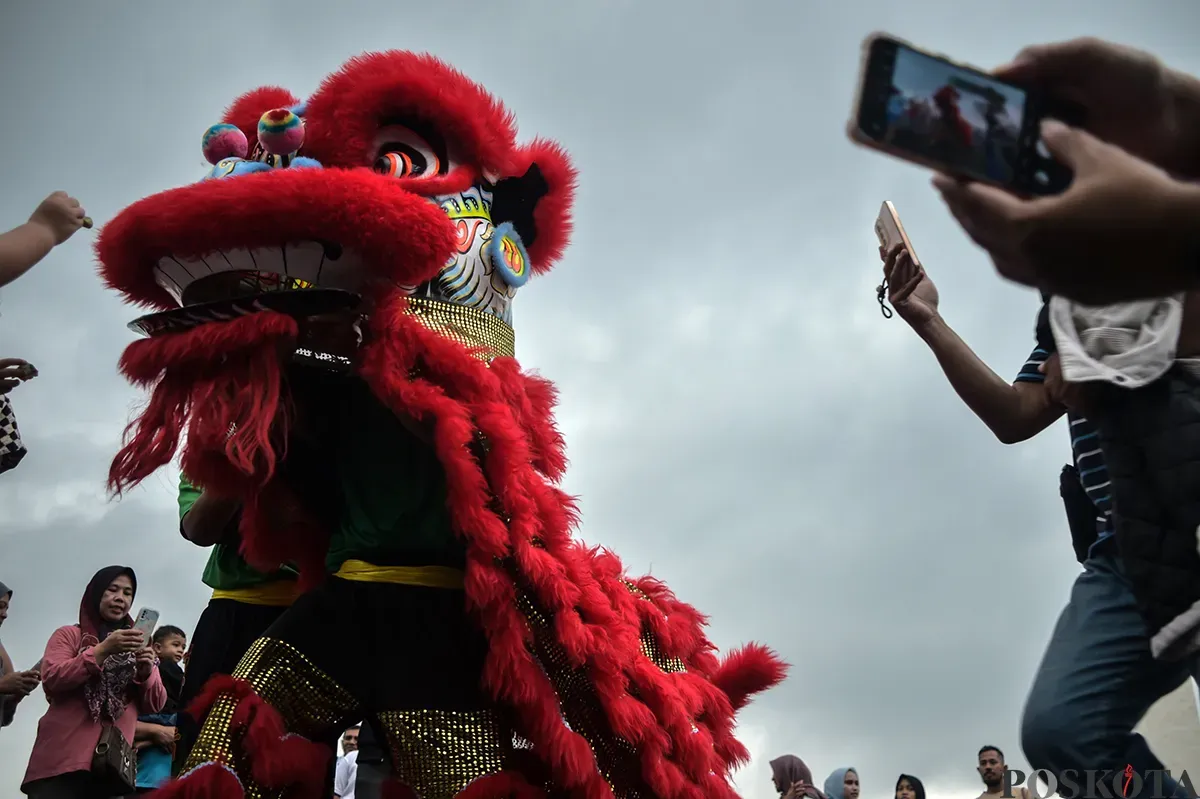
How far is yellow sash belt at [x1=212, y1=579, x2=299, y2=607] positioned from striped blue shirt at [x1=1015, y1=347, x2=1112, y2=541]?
216 centimetres

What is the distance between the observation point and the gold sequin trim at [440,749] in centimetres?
246

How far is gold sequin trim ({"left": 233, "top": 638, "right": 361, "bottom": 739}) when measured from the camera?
245 centimetres

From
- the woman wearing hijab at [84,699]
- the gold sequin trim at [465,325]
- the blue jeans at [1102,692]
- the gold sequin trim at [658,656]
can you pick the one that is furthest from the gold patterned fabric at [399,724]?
the woman wearing hijab at [84,699]

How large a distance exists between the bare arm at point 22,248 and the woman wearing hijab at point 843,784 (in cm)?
562

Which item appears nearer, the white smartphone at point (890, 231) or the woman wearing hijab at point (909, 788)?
the white smartphone at point (890, 231)

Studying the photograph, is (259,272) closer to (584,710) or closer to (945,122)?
(584,710)

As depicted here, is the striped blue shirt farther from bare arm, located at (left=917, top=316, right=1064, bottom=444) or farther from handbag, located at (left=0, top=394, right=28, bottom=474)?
handbag, located at (left=0, top=394, right=28, bottom=474)

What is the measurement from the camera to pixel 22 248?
222cm

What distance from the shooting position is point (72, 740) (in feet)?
12.1

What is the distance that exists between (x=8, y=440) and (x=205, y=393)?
1.67 feet

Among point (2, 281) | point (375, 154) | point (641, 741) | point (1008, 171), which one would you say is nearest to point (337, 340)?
point (375, 154)

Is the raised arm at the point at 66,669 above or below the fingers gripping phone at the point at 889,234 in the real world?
below

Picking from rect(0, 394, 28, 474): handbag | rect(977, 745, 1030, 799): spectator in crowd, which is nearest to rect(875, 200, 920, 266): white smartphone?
rect(0, 394, 28, 474): handbag

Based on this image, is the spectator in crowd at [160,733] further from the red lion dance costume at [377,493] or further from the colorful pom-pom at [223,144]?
the colorful pom-pom at [223,144]
